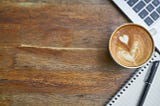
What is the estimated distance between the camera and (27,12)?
93 centimetres

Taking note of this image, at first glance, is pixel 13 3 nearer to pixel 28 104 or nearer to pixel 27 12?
pixel 27 12

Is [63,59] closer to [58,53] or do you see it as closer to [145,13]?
[58,53]

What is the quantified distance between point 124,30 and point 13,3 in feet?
0.84

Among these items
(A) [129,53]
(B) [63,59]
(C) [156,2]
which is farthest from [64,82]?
(C) [156,2]

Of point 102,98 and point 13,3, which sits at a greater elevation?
point 13,3

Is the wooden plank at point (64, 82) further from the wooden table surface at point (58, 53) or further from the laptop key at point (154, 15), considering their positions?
the laptop key at point (154, 15)

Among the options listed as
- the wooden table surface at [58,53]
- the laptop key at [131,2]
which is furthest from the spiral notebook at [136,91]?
the laptop key at [131,2]

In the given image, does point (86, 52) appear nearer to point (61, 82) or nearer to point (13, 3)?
point (61, 82)

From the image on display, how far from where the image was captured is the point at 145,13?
0.91m

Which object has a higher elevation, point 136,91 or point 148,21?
point 148,21

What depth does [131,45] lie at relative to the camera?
2.94 ft

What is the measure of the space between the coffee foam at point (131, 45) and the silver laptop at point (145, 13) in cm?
2

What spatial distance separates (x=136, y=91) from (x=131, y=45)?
0.33ft

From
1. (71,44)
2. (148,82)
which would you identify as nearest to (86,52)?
(71,44)
